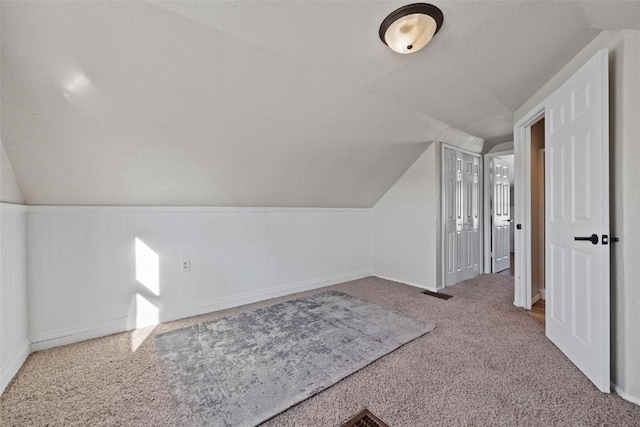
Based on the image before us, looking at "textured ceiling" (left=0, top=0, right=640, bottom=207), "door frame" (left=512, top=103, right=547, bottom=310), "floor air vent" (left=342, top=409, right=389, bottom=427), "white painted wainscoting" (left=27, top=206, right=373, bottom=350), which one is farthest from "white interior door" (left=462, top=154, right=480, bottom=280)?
"floor air vent" (left=342, top=409, right=389, bottom=427)

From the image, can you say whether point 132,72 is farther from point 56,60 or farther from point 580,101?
point 580,101

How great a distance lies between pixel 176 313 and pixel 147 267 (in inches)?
21.7

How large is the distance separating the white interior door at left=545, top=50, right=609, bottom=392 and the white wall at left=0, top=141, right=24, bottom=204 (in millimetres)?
3690

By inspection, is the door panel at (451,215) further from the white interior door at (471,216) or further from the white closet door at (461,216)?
the white interior door at (471,216)

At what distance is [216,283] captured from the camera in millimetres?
2959

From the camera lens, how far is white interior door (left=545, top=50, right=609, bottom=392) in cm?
153

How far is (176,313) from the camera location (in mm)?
2693

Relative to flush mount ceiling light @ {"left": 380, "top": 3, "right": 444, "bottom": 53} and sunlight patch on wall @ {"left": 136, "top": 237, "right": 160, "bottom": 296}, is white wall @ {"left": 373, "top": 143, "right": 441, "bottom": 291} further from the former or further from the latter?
sunlight patch on wall @ {"left": 136, "top": 237, "right": 160, "bottom": 296}

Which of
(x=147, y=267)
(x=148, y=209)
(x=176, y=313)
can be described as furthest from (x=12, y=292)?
(x=176, y=313)

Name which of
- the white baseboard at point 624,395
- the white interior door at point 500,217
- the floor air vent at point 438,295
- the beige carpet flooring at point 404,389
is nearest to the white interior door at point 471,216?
the white interior door at point 500,217

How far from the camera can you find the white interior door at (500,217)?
443 cm

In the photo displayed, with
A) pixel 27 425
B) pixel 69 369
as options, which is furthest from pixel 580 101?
pixel 69 369

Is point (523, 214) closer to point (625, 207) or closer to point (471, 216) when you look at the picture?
point (471, 216)

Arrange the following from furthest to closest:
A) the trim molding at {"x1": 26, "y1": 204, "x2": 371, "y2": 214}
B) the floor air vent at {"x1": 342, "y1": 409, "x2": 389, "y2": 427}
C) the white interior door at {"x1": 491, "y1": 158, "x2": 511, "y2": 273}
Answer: the white interior door at {"x1": 491, "y1": 158, "x2": 511, "y2": 273} < the trim molding at {"x1": 26, "y1": 204, "x2": 371, "y2": 214} < the floor air vent at {"x1": 342, "y1": 409, "x2": 389, "y2": 427}
